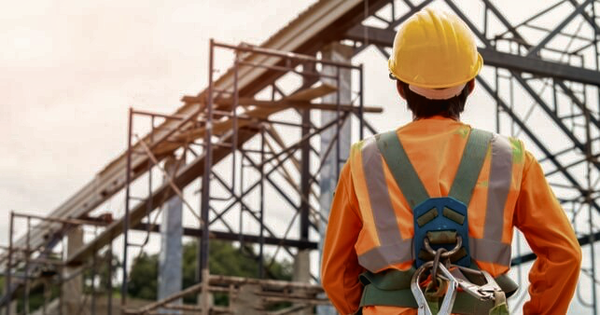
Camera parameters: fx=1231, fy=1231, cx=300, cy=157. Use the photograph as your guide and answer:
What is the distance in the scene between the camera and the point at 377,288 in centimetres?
320

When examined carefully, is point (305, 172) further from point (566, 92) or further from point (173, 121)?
point (566, 92)

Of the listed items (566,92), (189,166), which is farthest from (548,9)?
(189,166)

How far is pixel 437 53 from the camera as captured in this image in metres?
3.26

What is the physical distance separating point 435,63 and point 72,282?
926 inches

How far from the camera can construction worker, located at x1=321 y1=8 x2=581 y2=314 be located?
3.11 meters

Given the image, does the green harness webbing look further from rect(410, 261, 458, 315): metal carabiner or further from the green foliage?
the green foliage

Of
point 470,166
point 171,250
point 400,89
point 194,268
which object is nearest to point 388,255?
point 470,166

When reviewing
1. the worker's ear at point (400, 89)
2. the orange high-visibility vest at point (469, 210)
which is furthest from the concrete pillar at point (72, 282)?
the orange high-visibility vest at point (469, 210)

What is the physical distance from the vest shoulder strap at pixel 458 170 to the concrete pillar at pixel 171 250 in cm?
1756

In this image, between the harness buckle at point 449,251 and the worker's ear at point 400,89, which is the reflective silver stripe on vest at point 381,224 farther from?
the worker's ear at point 400,89

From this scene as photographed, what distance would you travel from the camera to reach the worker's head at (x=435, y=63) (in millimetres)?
3256

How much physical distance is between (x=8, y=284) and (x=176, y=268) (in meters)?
5.17

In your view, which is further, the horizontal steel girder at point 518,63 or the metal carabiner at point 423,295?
the horizontal steel girder at point 518,63

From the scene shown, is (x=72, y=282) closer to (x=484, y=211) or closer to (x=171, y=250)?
(x=171, y=250)
